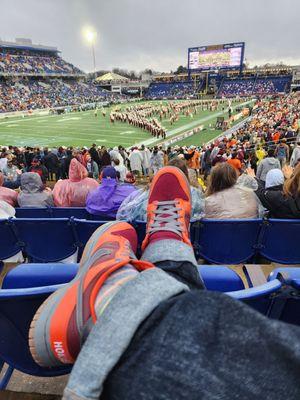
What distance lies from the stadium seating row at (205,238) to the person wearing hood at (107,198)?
20.4 inches

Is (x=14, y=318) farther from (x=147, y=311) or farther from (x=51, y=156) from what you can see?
(x=51, y=156)

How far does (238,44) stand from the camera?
57688 mm

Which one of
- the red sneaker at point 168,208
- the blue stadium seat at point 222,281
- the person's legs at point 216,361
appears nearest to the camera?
the person's legs at point 216,361

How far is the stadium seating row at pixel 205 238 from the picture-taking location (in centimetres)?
268

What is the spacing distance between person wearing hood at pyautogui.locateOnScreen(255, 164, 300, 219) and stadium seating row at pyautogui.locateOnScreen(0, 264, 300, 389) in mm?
1437

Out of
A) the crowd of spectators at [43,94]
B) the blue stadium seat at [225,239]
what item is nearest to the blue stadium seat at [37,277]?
the blue stadium seat at [225,239]

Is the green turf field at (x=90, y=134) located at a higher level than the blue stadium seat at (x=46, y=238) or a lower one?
lower

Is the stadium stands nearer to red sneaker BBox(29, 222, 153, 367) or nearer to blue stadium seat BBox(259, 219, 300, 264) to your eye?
blue stadium seat BBox(259, 219, 300, 264)

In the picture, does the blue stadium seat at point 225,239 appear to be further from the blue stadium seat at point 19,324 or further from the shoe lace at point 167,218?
the blue stadium seat at point 19,324

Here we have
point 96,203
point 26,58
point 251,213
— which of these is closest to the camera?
point 251,213

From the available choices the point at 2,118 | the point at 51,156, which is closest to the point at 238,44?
the point at 2,118

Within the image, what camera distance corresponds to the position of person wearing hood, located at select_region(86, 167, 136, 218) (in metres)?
3.31

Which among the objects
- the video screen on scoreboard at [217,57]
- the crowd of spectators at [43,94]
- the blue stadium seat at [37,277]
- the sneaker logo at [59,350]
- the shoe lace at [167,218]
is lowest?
the blue stadium seat at [37,277]

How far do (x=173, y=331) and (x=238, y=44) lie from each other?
2652 inches
